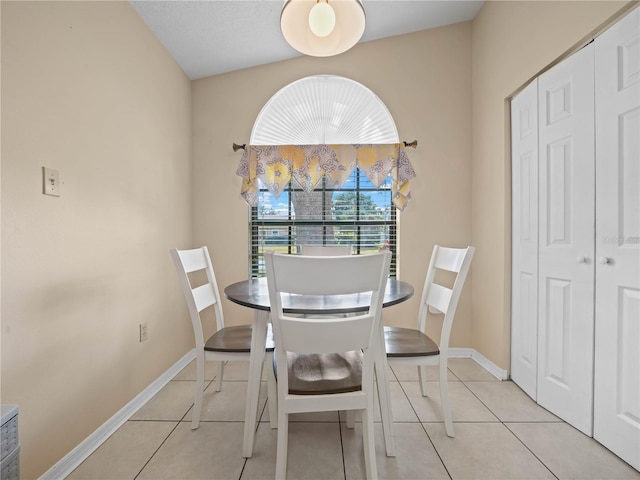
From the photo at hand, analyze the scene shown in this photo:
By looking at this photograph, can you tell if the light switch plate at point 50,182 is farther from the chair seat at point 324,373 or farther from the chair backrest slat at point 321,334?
the chair seat at point 324,373

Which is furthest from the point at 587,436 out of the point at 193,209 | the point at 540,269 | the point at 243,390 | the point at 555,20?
the point at 193,209

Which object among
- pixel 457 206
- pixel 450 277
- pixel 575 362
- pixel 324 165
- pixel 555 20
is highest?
pixel 555 20

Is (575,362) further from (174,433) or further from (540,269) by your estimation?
(174,433)

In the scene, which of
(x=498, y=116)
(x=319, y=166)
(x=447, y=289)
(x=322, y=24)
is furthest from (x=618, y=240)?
(x=319, y=166)

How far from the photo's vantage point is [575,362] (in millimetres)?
1631

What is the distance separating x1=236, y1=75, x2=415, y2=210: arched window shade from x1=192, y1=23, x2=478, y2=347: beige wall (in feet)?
0.31

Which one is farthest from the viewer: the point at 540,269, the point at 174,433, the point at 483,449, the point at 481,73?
the point at 481,73

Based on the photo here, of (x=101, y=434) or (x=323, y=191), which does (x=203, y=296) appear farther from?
(x=323, y=191)

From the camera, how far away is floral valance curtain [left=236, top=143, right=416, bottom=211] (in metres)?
2.58

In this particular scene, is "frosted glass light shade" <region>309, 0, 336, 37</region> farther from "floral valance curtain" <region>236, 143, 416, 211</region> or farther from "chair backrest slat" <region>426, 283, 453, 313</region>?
"chair backrest slat" <region>426, 283, 453, 313</region>

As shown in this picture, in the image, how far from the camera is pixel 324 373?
132 centimetres

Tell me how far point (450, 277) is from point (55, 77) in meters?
2.79

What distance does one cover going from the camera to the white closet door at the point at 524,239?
192 cm

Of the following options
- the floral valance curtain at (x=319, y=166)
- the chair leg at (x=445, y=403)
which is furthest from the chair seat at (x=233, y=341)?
the floral valance curtain at (x=319, y=166)
